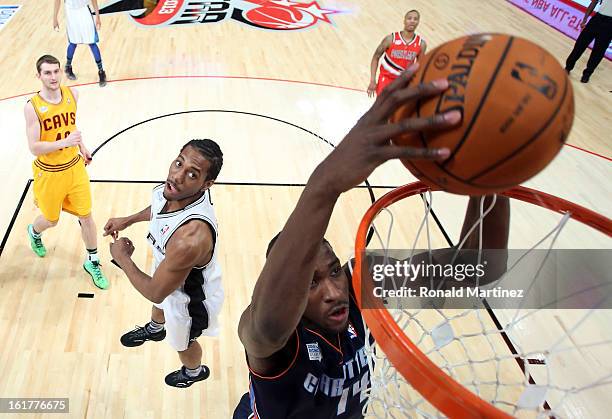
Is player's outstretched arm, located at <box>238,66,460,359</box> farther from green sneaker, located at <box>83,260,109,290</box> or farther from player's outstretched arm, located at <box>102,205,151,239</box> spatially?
green sneaker, located at <box>83,260,109,290</box>

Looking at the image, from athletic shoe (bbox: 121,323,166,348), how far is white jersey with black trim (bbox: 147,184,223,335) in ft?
2.56

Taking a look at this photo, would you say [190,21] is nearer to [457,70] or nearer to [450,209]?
[450,209]

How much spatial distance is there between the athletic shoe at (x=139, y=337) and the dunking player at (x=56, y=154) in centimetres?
55

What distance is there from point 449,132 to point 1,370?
10.8 feet

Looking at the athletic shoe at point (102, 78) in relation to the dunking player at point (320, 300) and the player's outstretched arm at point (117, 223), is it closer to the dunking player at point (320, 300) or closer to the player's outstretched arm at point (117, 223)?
the player's outstretched arm at point (117, 223)

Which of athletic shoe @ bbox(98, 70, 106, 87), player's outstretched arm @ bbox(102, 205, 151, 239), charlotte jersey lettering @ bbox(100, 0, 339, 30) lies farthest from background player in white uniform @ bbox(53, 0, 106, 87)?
player's outstretched arm @ bbox(102, 205, 151, 239)

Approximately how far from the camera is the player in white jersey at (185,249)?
251cm

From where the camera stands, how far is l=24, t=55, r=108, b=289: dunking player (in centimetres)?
341

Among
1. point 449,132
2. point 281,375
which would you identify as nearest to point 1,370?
point 281,375

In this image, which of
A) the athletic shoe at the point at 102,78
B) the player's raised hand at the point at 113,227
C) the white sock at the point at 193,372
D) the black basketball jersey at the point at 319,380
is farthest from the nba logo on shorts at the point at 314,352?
the athletic shoe at the point at 102,78

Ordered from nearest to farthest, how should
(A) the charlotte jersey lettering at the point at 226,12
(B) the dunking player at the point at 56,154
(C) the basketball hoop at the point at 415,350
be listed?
(C) the basketball hoop at the point at 415,350, (B) the dunking player at the point at 56,154, (A) the charlotte jersey lettering at the point at 226,12

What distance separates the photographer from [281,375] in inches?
62.6

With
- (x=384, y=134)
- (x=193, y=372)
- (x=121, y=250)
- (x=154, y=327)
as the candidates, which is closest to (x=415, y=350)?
(x=384, y=134)

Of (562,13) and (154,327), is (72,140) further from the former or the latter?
(562,13)
